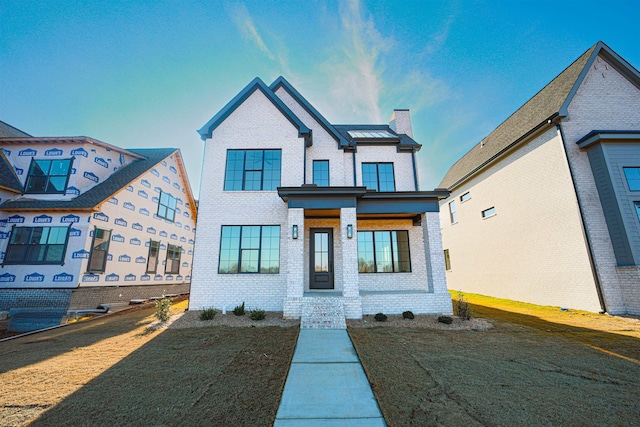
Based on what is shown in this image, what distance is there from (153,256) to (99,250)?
11.8 feet

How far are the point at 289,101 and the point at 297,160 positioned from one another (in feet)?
12.5

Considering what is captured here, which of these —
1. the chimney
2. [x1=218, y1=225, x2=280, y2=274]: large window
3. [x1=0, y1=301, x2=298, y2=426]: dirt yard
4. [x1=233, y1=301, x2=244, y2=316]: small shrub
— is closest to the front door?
[x1=218, y1=225, x2=280, y2=274]: large window

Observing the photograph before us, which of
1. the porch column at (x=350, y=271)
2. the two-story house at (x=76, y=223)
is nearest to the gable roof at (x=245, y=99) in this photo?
the porch column at (x=350, y=271)

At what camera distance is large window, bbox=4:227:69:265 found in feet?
34.6

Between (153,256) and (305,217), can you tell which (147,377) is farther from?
(153,256)

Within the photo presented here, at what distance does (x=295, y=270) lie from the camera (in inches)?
337

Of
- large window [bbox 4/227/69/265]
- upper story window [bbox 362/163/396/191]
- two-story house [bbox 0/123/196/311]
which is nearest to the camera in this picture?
two-story house [bbox 0/123/196/311]

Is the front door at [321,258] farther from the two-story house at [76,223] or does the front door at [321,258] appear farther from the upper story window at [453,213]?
the upper story window at [453,213]

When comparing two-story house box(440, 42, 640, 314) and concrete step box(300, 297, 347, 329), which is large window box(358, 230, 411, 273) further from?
two-story house box(440, 42, 640, 314)

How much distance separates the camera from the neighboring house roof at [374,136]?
39.6ft

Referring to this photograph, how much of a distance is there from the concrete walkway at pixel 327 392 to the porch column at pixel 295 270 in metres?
2.68

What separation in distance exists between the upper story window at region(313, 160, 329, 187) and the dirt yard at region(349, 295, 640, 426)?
642cm

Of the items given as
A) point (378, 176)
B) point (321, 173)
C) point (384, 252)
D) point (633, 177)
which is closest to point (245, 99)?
point (321, 173)

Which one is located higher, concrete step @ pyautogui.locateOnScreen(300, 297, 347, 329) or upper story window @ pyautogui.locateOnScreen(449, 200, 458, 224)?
upper story window @ pyautogui.locateOnScreen(449, 200, 458, 224)
